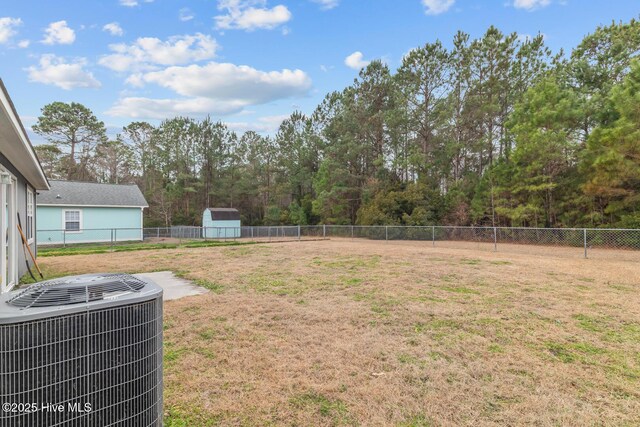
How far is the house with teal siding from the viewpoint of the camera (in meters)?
16.3

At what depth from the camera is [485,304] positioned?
5.05m

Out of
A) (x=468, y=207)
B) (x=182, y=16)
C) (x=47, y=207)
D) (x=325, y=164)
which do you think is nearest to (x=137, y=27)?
(x=182, y=16)

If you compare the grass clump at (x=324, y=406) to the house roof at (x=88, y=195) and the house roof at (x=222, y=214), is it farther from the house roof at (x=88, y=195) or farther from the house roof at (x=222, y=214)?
the house roof at (x=222, y=214)

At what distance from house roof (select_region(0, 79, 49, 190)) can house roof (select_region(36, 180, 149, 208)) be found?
39.3ft

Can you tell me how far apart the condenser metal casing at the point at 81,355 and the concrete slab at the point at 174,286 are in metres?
4.09

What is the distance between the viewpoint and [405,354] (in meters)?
3.26

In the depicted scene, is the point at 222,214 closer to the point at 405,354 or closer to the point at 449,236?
the point at 449,236

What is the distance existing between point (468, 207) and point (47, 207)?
78.2 ft

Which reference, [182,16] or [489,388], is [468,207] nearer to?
[182,16]

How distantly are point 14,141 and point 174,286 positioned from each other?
3.48 meters

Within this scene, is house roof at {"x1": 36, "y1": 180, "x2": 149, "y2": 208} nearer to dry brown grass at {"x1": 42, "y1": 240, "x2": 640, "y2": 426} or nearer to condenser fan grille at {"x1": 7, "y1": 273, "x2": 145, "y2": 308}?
dry brown grass at {"x1": 42, "y1": 240, "x2": 640, "y2": 426}

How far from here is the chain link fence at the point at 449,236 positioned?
41.3 feet

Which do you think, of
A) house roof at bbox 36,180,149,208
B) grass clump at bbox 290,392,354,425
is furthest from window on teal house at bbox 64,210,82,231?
grass clump at bbox 290,392,354,425

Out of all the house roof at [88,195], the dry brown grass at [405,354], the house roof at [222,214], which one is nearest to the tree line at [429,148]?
the house roof at [222,214]
